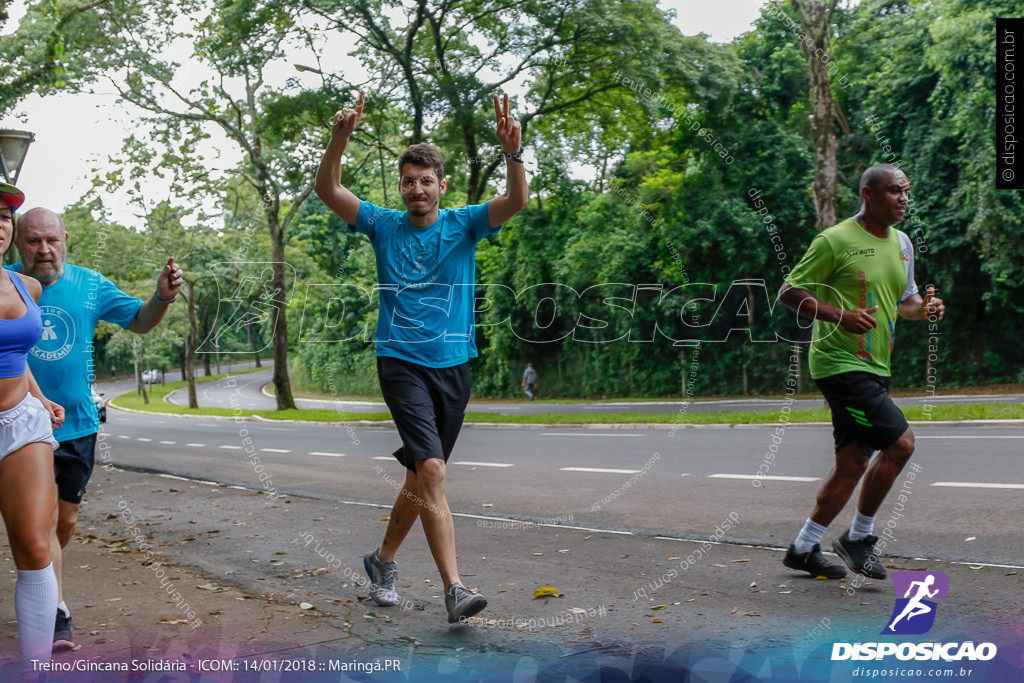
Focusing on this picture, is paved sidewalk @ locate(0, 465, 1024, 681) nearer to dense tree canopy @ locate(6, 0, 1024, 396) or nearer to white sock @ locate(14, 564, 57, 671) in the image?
white sock @ locate(14, 564, 57, 671)

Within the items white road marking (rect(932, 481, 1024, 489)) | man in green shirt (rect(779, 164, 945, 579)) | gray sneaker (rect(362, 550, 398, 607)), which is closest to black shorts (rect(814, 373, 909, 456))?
man in green shirt (rect(779, 164, 945, 579))

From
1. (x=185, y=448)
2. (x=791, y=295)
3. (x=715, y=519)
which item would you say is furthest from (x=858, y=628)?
(x=185, y=448)

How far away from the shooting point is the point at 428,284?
4.15m

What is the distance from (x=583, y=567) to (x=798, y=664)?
197 centimetres

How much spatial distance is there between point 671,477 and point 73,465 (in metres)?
5.99

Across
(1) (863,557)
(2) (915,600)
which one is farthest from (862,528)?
(2) (915,600)

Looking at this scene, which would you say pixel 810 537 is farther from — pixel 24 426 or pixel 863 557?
pixel 24 426

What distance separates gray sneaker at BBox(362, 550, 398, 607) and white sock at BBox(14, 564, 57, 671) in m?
1.52

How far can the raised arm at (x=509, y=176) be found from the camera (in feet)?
12.8

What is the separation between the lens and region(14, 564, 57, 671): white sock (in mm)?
3086

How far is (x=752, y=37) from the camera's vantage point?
81.9 ft

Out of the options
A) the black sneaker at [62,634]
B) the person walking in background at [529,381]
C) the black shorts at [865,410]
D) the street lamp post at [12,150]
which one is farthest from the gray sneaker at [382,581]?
the person walking in background at [529,381]

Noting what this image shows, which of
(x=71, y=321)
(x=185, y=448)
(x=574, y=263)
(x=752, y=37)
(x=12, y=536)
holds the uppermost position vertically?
(x=752, y=37)

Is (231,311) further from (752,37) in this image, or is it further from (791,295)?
(752,37)
